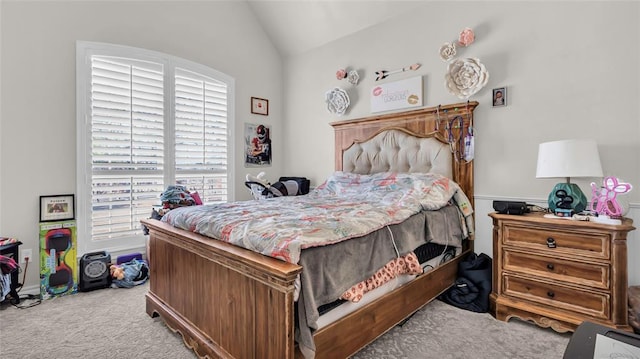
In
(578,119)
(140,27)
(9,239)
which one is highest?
(140,27)

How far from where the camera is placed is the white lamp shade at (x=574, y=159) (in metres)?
1.90

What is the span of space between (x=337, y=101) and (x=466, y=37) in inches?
62.4

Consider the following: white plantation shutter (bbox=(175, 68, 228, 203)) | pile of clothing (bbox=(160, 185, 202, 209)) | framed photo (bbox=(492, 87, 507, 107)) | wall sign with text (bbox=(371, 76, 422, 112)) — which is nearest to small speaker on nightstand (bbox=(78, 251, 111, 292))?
pile of clothing (bbox=(160, 185, 202, 209))

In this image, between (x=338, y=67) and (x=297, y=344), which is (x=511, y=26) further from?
(x=297, y=344)

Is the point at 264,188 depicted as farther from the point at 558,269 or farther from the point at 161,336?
the point at 558,269

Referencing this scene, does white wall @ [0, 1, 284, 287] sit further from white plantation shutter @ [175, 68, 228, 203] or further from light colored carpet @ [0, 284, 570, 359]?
light colored carpet @ [0, 284, 570, 359]

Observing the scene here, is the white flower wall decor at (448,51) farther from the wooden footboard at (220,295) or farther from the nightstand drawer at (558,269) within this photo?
the wooden footboard at (220,295)

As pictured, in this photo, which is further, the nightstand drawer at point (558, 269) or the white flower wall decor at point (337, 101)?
the white flower wall decor at point (337, 101)

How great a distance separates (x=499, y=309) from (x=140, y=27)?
13.9 feet

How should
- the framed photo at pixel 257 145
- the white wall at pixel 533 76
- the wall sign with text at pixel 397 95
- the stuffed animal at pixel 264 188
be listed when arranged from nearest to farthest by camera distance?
the white wall at pixel 533 76
the wall sign with text at pixel 397 95
the stuffed animal at pixel 264 188
the framed photo at pixel 257 145

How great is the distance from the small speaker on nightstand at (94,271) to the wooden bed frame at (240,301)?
0.94m

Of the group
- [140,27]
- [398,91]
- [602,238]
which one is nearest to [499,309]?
[602,238]

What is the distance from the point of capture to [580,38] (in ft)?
7.47

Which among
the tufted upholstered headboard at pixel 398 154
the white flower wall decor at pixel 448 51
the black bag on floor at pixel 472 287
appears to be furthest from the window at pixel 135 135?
the black bag on floor at pixel 472 287
